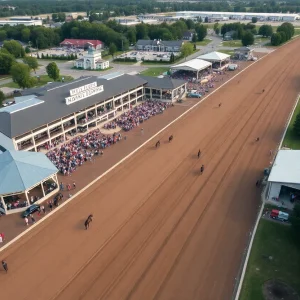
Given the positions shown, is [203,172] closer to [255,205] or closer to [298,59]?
→ [255,205]

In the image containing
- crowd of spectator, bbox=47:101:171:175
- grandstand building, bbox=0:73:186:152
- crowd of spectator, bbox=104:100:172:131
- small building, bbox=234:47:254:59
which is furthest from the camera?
small building, bbox=234:47:254:59

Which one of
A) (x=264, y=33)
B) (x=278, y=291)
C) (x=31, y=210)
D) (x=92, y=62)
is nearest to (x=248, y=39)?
(x=264, y=33)

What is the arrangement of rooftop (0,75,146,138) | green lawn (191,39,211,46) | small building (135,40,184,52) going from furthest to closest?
green lawn (191,39,211,46) < small building (135,40,184,52) < rooftop (0,75,146,138)

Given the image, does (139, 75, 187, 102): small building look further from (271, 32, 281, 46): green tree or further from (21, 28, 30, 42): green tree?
(21, 28, 30, 42): green tree

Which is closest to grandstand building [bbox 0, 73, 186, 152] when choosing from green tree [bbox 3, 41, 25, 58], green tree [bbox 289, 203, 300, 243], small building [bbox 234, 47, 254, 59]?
green tree [bbox 289, 203, 300, 243]

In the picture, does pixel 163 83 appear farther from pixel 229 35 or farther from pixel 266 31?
pixel 266 31

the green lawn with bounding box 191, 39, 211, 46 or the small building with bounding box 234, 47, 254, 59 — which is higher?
the small building with bounding box 234, 47, 254, 59

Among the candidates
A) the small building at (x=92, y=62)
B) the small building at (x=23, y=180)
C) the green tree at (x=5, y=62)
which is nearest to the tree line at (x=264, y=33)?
the small building at (x=92, y=62)
